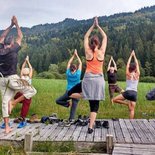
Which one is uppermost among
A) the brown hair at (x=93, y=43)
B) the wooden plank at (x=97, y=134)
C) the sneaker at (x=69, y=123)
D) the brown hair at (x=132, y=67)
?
the brown hair at (x=93, y=43)

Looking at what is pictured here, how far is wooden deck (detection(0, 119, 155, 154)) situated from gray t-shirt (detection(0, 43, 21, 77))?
1.40 meters

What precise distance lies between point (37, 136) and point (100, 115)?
6055 millimetres

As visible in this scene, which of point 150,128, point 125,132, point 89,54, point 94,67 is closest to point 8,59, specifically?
point 89,54

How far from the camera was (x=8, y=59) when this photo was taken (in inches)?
346

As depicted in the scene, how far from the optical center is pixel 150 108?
53.8 feet

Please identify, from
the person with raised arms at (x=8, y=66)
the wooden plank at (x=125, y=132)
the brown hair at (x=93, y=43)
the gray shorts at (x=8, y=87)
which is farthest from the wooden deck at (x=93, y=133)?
the brown hair at (x=93, y=43)

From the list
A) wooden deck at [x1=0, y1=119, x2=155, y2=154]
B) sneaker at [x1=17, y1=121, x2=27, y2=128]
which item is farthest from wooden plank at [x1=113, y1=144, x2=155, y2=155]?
sneaker at [x1=17, y1=121, x2=27, y2=128]

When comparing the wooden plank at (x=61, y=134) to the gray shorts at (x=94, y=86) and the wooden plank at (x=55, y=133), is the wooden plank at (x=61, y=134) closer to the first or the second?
the wooden plank at (x=55, y=133)

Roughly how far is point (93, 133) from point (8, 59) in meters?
2.51

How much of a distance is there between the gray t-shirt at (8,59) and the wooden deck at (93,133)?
140cm

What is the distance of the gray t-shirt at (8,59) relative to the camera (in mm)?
8766

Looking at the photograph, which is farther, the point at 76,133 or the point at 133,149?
the point at 76,133

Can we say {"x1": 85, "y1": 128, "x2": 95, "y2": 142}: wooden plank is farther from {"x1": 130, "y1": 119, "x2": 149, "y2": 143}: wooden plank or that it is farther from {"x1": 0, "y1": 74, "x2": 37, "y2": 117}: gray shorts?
{"x1": 0, "y1": 74, "x2": 37, "y2": 117}: gray shorts

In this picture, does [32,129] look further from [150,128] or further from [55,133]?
[150,128]
